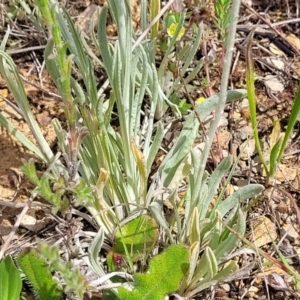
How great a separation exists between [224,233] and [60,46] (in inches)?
24.3

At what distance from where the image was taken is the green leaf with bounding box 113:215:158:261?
1.41 metres

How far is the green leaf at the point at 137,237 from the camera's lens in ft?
4.62

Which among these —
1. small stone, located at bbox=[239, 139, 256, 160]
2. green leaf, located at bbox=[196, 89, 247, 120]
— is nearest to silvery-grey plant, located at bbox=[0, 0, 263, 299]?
green leaf, located at bbox=[196, 89, 247, 120]

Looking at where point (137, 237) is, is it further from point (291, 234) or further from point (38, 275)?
point (291, 234)

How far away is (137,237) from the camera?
1424 mm

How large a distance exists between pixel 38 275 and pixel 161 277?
1.03 feet

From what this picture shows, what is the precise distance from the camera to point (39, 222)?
164 cm

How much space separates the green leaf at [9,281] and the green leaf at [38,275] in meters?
0.03

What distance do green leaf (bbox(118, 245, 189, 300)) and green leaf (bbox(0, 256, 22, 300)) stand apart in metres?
0.26

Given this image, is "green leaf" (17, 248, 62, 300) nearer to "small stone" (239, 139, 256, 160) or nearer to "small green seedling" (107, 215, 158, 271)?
"small green seedling" (107, 215, 158, 271)

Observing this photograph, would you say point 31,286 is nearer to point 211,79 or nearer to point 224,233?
point 224,233

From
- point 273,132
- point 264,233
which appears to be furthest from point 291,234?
point 273,132

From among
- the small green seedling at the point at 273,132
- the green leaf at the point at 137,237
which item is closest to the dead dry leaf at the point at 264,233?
the small green seedling at the point at 273,132

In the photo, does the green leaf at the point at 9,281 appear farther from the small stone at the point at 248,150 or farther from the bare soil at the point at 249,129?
the small stone at the point at 248,150
